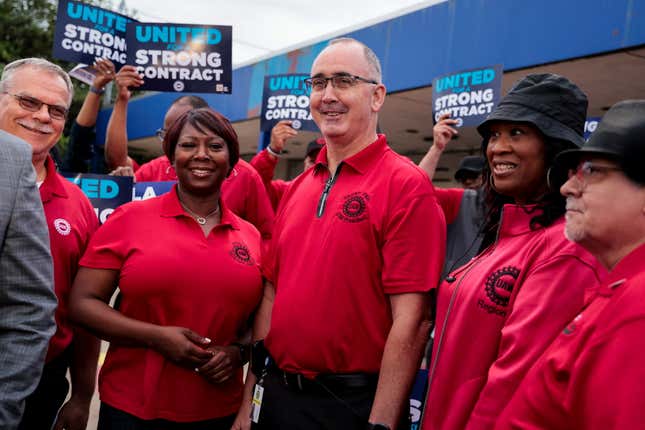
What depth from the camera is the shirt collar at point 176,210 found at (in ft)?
9.19

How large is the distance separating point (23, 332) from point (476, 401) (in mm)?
1403

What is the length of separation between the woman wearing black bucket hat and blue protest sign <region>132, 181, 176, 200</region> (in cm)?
248

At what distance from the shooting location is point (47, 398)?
8.88 ft

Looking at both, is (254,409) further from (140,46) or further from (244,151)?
(244,151)

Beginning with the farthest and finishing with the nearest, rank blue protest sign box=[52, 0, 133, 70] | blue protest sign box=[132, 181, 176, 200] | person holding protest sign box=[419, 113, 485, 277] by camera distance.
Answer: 1. blue protest sign box=[52, 0, 133, 70]
2. person holding protest sign box=[419, 113, 485, 277]
3. blue protest sign box=[132, 181, 176, 200]

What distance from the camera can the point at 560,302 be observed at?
5.62 feet

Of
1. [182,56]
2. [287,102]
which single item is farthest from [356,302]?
[287,102]

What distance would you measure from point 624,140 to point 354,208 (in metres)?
1.06

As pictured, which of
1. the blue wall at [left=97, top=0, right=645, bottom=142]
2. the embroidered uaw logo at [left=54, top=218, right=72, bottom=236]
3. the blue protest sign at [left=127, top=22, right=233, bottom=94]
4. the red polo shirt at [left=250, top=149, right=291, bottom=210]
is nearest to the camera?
the embroidered uaw logo at [left=54, top=218, right=72, bottom=236]

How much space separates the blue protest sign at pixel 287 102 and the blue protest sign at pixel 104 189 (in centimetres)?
251

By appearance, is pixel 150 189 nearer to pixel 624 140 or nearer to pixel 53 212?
pixel 53 212

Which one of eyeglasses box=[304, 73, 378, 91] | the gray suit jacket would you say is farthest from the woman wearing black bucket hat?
the gray suit jacket

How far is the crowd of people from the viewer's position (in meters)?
1.58

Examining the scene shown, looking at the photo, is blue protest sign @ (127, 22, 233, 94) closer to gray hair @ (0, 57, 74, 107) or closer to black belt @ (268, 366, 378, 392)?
gray hair @ (0, 57, 74, 107)
